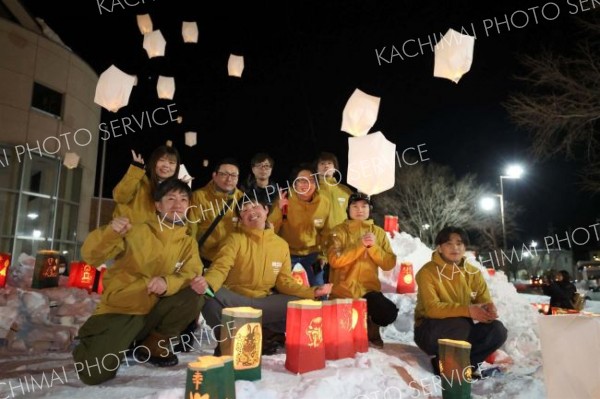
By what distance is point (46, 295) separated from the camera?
5824mm

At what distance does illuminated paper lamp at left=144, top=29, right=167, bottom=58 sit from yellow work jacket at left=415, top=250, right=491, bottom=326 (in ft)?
22.8

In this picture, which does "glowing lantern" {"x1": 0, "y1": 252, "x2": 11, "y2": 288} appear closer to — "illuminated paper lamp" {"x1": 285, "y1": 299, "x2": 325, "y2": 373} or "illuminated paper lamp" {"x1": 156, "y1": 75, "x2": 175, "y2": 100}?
"illuminated paper lamp" {"x1": 156, "y1": 75, "x2": 175, "y2": 100}

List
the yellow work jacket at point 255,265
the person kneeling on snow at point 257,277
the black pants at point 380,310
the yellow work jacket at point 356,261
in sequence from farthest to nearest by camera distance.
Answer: the yellow work jacket at point 356,261 → the black pants at point 380,310 → the yellow work jacket at point 255,265 → the person kneeling on snow at point 257,277

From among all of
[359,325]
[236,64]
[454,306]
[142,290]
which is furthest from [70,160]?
[454,306]

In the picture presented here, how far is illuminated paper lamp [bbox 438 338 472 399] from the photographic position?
3.51 meters

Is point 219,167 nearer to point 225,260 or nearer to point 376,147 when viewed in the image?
point 225,260

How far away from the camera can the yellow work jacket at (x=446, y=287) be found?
4.34m

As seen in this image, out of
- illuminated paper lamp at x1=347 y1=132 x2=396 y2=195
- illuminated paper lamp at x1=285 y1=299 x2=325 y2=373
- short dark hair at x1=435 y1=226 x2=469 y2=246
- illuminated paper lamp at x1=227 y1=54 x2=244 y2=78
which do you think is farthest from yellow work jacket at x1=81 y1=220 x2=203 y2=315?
illuminated paper lamp at x1=227 y1=54 x2=244 y2=78

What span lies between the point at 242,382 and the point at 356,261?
2228 millimetres

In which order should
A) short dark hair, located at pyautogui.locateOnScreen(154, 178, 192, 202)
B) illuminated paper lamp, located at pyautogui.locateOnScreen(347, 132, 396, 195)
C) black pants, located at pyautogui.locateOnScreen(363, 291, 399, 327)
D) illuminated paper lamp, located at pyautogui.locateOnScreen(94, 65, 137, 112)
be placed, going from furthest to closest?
illuminated paper lamp, located at pyautogui.locateOnScreen(94, 65, 137, 112) < illuminated paper lamp, located at pyautogui.locateOnScreen(347, 132, 396, 195) < black pants, located at pyautogui.locateOnScreen(363, 291, 399, 327) < short dark hair, located at pyautogui.locateOnScreen(154, 178, 192, 202)

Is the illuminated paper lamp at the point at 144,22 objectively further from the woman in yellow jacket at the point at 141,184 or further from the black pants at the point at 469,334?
the black pants at the point at 469,334

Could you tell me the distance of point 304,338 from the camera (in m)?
3.55

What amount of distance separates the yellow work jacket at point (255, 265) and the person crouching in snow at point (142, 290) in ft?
1.22

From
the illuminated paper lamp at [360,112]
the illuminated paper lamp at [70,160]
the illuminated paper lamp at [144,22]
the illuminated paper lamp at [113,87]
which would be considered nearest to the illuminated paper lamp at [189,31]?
the illuminated paper lamp at [144,22]
